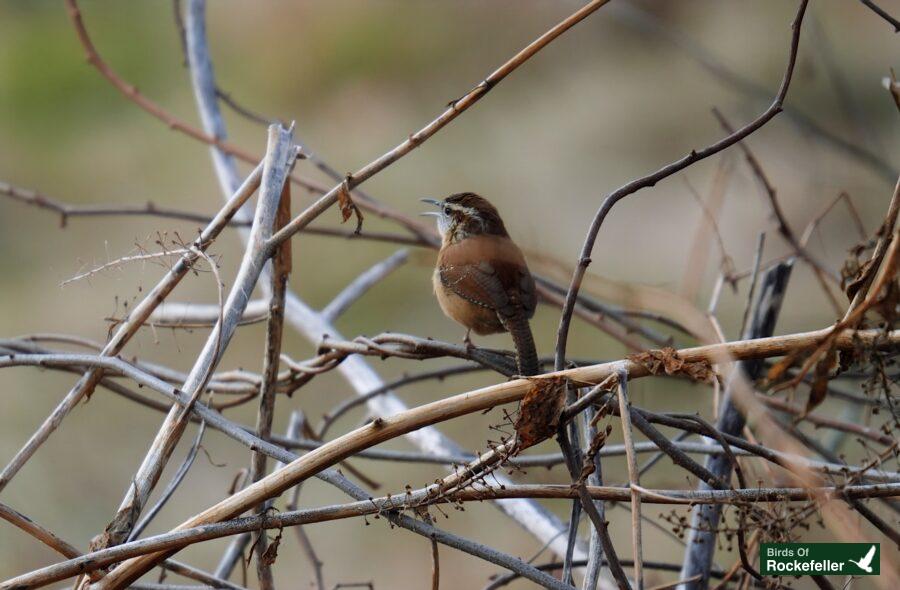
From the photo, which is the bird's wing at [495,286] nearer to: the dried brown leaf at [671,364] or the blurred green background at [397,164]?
the blurred green background at [397,164]

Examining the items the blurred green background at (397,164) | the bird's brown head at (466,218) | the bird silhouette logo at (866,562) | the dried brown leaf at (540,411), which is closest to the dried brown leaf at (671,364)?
the dried brown leaf at (540,411)

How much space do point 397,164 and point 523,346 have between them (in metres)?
5.32

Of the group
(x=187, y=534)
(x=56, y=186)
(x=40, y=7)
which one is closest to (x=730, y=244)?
(x=187, y=534)

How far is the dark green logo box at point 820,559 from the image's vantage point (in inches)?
58.9

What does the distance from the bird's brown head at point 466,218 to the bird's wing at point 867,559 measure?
6.37ft

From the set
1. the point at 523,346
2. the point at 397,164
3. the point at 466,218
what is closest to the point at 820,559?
the point at 523,346

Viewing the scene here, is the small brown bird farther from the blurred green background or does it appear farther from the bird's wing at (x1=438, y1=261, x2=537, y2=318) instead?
the blurred green background

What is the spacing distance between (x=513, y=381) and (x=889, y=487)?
0.55m

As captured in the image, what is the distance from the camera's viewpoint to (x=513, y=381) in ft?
4.33

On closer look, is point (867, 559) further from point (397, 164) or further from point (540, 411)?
point (397, 164)

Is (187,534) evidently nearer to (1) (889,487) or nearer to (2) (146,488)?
(2) (146,488)

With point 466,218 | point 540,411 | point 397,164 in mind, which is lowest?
point 540,411

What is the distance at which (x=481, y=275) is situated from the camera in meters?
3.06

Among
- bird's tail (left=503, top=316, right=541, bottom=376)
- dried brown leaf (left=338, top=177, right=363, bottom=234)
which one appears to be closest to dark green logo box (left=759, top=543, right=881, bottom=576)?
bird's tail (left=503, top=316, right=541, bottom=376)
